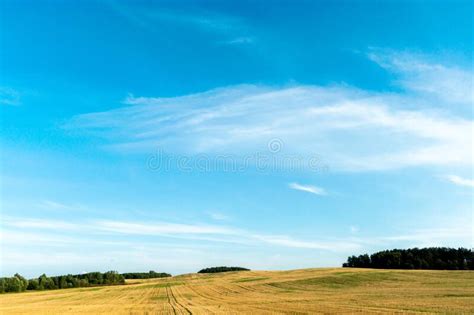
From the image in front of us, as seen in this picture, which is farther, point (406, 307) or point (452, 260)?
point (452, 260)

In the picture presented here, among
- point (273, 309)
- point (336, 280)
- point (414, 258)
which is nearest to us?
point (273, 309)

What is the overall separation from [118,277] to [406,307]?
12715 centimetres

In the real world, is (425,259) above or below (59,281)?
above

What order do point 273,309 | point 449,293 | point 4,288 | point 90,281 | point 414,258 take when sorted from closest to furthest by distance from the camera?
point 273,309
point 449,293
point 4,288
point 414,258
point 90,281

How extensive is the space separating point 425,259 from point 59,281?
10495 cm

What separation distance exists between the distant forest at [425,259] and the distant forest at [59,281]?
80.0 metres

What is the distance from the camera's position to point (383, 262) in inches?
5276

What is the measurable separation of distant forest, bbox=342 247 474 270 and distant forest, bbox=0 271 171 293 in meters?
80.0

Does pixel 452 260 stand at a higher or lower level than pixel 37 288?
higher

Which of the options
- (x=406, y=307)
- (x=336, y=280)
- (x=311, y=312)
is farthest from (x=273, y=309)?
(x=336, y=280)

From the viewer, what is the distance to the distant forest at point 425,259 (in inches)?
4678

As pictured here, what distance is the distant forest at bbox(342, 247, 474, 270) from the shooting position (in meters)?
119

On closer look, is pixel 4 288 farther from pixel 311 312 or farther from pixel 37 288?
pixel 311 312

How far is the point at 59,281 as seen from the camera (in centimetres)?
13650
